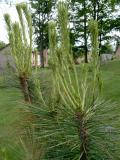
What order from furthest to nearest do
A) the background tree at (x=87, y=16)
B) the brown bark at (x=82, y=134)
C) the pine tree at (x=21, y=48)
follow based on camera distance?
the background tree at (x=87, y=16) → the pine tree at (x=21, y=48) → the brown bark at (x=82, y=134)

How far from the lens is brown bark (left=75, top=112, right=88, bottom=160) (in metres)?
2.46

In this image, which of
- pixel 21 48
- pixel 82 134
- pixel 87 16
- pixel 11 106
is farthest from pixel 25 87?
pixel 87 16

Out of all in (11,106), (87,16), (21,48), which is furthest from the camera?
(87,16)

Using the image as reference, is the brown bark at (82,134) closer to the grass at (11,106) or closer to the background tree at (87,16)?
the grass at (11,106)

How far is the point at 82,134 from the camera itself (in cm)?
251

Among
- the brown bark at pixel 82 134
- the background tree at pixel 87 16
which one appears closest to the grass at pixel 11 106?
the brown bark at pixel 82 134

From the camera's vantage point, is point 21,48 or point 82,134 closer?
point 82,134

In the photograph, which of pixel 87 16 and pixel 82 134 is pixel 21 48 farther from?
pixel 87 16

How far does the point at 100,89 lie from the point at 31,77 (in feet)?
2.70

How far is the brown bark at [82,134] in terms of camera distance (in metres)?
2.46

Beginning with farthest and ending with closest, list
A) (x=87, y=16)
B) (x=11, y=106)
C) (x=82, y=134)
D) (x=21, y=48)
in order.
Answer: (x=87, y=16) < (x=11, y=106) < (x=21, y=48) < (x=82, y=134)

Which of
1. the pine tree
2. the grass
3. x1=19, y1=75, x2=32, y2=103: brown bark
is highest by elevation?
the pine tree

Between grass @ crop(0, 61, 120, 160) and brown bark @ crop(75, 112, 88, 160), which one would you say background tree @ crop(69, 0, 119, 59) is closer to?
grass @ crop(0, 61, 120, 160)

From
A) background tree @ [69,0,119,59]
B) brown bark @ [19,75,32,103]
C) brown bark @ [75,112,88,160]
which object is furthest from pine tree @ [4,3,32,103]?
background tree @ [69,0,119,59]
